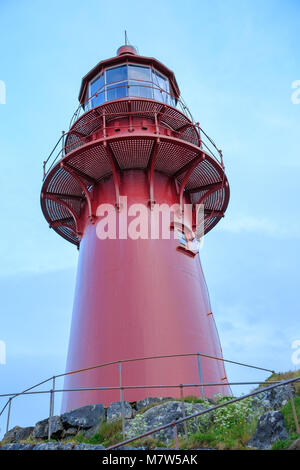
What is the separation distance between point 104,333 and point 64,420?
352 centimetres

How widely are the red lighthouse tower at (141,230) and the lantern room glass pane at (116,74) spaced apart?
0.15 feet

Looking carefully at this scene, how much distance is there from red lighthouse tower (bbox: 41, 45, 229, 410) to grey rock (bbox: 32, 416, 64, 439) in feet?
7.45

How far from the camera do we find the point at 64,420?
12094 millimetres

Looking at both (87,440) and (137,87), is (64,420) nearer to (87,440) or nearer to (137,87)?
(87,440)

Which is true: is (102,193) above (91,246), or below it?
above

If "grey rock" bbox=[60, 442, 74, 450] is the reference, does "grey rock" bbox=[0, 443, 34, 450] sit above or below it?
above

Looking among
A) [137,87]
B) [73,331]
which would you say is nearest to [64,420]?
[73,331]

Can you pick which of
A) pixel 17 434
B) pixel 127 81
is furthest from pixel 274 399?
pixel 127 81

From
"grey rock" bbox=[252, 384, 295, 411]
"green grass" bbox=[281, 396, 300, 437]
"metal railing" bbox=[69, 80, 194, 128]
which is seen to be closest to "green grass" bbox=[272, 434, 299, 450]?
"green grass" bbox=[281, 396, 300, 437]

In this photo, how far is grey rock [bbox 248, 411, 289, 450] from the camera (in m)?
8.83

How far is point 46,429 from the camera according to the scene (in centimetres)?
1198

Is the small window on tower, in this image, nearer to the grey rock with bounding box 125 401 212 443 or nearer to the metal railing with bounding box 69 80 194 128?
the metal railing with bounding box 69 80 194 128
